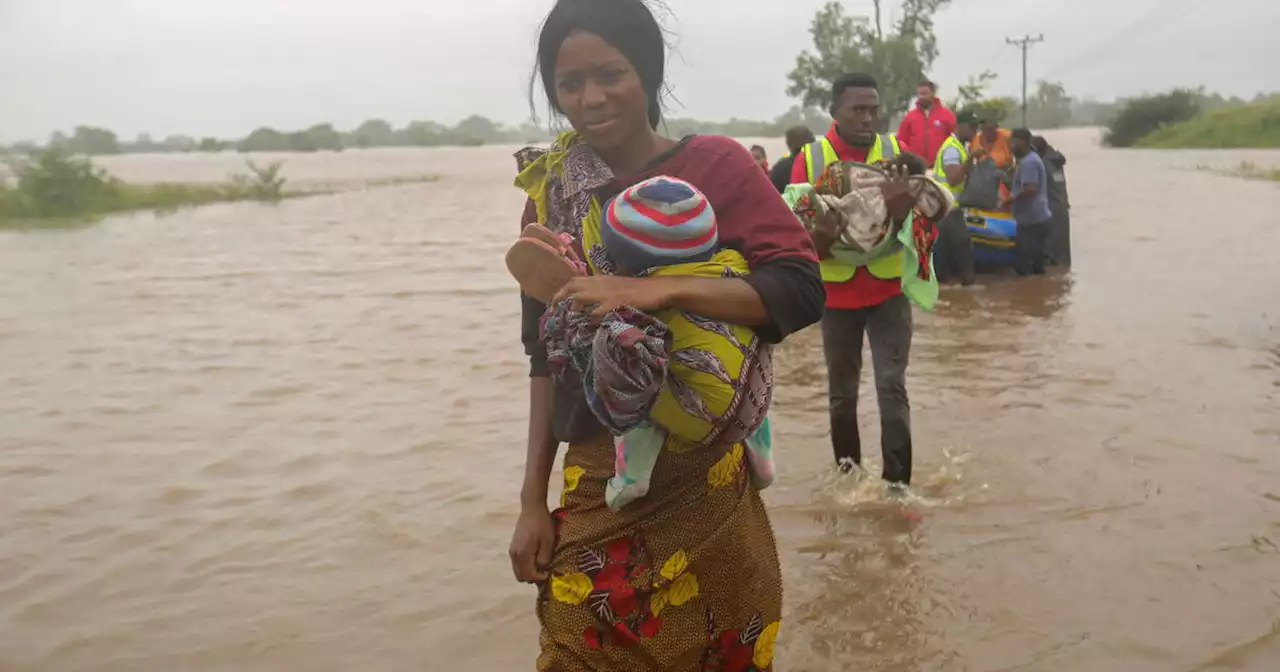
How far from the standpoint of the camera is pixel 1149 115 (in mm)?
58094

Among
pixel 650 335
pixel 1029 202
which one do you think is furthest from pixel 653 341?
pixel 1029 202

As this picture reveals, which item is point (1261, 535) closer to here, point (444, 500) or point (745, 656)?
point (745, 656)

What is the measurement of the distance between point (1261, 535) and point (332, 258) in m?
13.7

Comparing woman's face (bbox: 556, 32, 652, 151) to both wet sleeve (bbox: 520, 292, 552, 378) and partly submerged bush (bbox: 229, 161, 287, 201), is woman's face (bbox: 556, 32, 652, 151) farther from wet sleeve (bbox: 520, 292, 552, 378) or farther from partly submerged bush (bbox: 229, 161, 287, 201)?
partly submerged bush (bbox: 229, 161, 287, 201)

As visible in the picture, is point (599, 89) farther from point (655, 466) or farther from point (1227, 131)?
point (1227, 131)

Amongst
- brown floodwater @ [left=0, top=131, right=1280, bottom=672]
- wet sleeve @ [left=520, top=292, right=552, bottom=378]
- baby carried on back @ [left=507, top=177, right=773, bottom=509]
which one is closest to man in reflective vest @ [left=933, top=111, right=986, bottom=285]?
brown floodwater @ [left=0, top=131, right=1280, bottom=672]

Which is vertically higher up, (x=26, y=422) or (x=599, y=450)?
(x=599, y=450)

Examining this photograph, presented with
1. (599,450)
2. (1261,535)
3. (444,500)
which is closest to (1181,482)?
(1261,535)

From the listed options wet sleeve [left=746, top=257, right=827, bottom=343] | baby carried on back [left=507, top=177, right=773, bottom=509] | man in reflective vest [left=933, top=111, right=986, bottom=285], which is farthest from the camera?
man in reflective vest [left=933, top=111, right=986, bottom=285]

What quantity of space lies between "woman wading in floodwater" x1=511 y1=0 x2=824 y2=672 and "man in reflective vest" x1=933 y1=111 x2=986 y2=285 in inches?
357

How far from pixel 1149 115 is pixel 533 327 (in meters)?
63.8

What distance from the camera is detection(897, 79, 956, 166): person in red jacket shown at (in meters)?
11.0

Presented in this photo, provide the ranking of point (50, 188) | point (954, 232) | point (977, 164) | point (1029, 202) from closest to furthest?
point (1029, 202) < point (954, 232) < point (977, 164) < point (50, 188)

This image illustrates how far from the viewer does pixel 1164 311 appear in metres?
9.05
